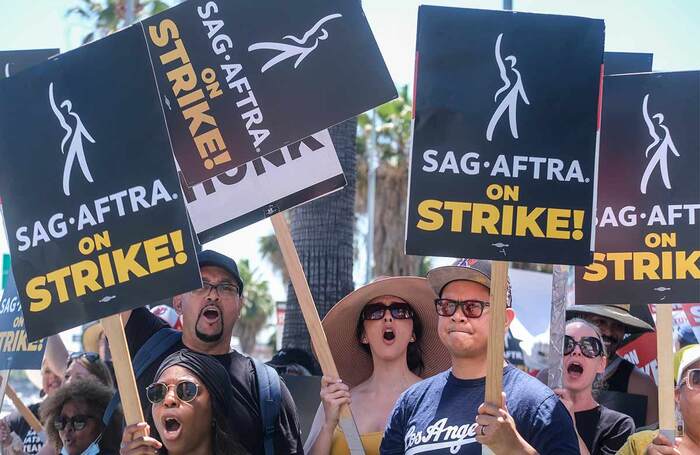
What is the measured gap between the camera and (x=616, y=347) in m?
5.89

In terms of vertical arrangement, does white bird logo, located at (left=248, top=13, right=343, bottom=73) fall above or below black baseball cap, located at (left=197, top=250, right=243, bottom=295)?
above

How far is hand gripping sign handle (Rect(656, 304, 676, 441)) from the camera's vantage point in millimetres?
3842

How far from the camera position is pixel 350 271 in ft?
23.8

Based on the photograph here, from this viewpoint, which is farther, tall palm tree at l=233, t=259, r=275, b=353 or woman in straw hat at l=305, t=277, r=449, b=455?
tall palm tree at l=233, t=259, r=275, b=353

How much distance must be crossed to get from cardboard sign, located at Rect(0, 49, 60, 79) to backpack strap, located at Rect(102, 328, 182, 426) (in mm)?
2015

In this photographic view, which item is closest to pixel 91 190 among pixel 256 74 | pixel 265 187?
pixel 265 187

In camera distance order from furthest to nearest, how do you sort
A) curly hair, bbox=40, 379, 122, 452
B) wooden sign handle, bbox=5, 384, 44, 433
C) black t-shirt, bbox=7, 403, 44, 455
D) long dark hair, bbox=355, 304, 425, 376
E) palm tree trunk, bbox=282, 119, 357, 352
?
palm tree trunk, bbox=282, 119, 357, 352 < black t-shirt, bbox=7, 403, 44, 455 < wooden sign handle, bbox=5, 384, 44, 433 < curly hair, bbox=40, 379, 122, 452 < long dark hair, bbox=355, 304, 425, 376

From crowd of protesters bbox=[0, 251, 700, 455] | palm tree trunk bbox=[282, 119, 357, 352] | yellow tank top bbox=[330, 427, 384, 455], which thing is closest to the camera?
crowd of protesters bbox=[0, 251, 700, 455]

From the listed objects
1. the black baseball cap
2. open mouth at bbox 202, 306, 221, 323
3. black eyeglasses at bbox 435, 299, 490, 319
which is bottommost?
open mouth at bbox 202, 306, 221, 323

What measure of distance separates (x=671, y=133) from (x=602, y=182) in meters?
0.37

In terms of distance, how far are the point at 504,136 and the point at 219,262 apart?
1.60 metres

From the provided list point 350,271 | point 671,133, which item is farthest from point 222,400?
point 350,271

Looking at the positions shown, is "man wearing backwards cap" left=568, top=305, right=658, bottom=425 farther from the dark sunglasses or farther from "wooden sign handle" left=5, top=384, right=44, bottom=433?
"wooden sign handle" left=5, top=384, right=44, bottom=433

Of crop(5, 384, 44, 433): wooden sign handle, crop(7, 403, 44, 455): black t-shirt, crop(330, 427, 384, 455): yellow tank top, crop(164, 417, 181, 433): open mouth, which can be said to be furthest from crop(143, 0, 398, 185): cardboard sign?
crop(7, 403, 44, 455): black t-shirt
